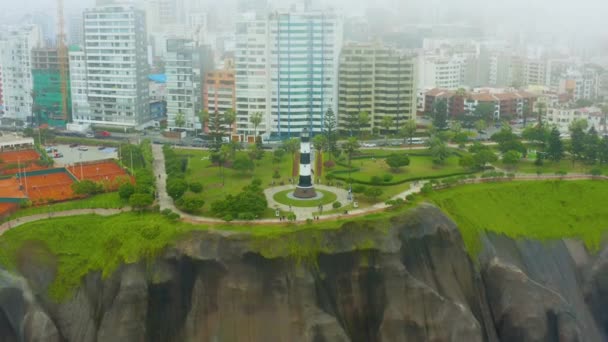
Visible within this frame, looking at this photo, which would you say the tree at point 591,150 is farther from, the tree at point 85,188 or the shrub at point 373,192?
the tree at point 85,188

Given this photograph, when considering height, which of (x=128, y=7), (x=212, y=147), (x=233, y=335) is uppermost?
(x=128, y=7)

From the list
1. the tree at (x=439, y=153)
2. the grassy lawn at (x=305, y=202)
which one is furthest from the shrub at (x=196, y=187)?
the tree at (x=439, y=153)

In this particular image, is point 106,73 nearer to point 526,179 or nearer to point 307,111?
point 307,111

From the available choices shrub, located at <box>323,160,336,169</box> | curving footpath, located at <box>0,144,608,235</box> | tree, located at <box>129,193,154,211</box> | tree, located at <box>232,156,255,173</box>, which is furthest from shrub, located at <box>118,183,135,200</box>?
shrub, located at <box>323,160,336,169</box>

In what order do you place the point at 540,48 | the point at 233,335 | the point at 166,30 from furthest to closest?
the point at 166,30, the point at 540,48, the point at 233,335

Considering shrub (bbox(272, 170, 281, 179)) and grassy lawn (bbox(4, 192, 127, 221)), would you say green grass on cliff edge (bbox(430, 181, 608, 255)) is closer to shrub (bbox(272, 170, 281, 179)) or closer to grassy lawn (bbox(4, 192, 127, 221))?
shrub (bbox(272, 170, 281, 179))

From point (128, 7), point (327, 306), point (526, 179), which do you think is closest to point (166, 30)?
point (128, 7)

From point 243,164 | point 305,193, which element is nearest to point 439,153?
point 305,193
